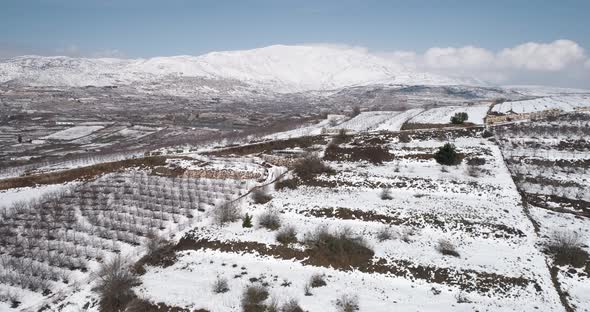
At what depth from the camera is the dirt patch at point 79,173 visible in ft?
130

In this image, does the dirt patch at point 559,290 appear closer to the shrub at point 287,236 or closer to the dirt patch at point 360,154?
the shrub at point 287,236

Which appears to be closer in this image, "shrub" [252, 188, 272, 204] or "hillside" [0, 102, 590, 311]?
"hillside" [0, 102, 590, 311]

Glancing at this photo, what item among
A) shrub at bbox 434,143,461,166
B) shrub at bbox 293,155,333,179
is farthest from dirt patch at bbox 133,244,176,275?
shrub at bbox 434,143,461,166

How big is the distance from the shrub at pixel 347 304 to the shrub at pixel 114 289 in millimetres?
10890

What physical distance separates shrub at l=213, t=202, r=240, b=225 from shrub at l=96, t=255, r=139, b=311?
8879 mm

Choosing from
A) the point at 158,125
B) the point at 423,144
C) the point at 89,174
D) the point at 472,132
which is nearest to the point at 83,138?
the point at 158,125

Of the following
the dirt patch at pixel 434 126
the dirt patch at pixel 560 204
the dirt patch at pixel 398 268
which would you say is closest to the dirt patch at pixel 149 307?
the dirt patch at pixel 398 268

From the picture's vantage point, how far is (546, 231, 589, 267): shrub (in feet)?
68.0

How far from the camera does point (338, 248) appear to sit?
903 inches

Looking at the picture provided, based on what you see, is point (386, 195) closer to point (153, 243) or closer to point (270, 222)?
point (270, 222)

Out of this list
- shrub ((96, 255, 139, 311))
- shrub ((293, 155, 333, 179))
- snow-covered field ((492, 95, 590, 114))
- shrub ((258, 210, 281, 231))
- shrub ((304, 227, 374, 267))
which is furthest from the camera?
snow-covered field ((492, 95, 590, 114))

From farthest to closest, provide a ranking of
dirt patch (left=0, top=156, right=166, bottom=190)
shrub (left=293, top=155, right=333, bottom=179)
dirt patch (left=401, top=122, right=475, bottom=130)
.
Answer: dirt patch (left=401, top=122, right=475, bottom=130) → dirt patch (left=0, top=156, right=166, bottom=190) → shrub (left=293, top=155, right=333, bottom=179)

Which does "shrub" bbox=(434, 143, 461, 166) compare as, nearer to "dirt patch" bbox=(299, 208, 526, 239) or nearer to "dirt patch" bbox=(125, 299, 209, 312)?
"dirt patch" bbox=(299, 208, 526, 239)

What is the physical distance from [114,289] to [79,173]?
29364 mm
